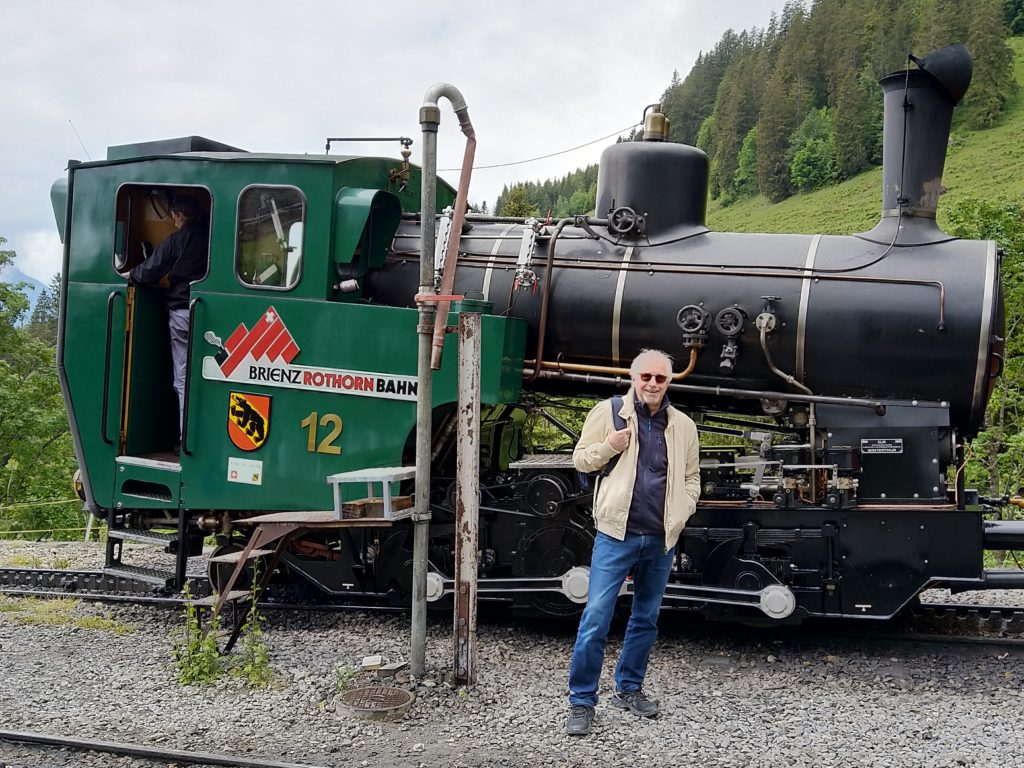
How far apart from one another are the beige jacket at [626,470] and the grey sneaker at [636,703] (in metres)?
0.80

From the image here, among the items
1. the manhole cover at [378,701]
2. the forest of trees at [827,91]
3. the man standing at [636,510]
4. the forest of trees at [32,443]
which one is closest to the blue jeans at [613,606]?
Answer: the man standing at [636,510]

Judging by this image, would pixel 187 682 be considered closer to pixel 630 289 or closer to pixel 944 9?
pixel 630 289

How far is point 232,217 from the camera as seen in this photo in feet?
20.0

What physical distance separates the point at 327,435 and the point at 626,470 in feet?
7.68

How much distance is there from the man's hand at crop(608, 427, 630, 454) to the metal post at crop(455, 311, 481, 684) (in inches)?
36.7

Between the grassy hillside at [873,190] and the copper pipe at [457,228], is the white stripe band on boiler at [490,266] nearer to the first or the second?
the copper pipe at [457,228]

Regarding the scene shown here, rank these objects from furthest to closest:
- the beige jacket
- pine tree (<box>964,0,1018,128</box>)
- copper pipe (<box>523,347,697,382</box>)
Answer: pine tree (<box>964,0,1018,128</box>) → copper pipe (<box>523,347,697,382</box>) → the beige jacket

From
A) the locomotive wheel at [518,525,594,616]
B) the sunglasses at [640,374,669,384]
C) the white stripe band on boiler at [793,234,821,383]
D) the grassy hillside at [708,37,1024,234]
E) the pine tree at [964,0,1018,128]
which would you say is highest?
the pine tree at [964,0,1018,128]

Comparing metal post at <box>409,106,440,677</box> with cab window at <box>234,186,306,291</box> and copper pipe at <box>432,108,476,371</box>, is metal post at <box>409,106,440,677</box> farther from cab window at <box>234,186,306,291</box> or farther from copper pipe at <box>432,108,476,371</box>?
cab window at <box>234,186,306,291</box>

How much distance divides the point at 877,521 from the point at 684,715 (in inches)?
69.5

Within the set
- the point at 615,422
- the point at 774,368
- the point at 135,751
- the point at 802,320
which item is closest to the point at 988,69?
the point at 802,320

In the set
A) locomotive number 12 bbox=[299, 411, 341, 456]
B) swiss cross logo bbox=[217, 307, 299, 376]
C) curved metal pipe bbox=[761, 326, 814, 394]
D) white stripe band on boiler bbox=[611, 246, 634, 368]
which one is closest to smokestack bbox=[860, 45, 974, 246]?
curved metal pipe bbox=[761, 326, 814, 394]

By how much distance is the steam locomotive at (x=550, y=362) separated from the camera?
5422 millimetres

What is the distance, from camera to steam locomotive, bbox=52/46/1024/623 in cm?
542
